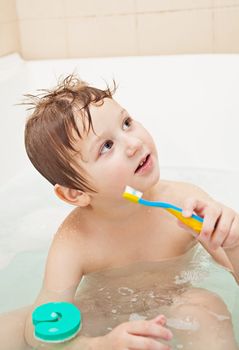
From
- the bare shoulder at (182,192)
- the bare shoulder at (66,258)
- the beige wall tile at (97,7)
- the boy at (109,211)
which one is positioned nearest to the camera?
the boy at (109,211)

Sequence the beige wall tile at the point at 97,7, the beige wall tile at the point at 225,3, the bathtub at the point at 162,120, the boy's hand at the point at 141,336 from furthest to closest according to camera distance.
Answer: the beige wall tile at the point at 97,7 < the beige wall tile at the point at 225,3 < the bathtub at the point at 162,120 < the boy's hand at the point at 141,336

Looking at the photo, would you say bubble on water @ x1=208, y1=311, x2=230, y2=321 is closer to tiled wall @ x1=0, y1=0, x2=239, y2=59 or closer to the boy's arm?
the boy's arm

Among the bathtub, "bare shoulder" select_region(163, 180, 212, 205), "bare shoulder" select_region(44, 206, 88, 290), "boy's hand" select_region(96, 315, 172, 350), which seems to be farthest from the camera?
the bathtub

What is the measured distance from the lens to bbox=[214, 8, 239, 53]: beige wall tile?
5.65 feet

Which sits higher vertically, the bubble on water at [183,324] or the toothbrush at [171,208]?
the toothbrush at [171,208]

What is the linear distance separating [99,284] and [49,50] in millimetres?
1173

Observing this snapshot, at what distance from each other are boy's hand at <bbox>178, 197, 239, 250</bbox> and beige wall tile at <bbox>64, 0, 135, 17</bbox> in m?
1.14

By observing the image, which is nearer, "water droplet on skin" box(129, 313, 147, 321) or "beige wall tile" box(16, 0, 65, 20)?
"water droplet on skin" box(129, 313, 147, 321)

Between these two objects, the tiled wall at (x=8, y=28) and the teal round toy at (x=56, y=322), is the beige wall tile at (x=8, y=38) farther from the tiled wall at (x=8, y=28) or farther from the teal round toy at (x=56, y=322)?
the teal round toy at (x=56, y=322)

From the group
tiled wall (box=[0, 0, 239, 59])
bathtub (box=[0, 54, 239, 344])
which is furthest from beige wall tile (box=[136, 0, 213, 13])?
bathtub (box=[0, 54, 239, 344])

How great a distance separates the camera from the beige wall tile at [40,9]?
1940mm

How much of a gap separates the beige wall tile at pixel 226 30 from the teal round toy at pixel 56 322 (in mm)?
1130

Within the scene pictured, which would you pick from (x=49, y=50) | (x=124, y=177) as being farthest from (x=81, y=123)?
(x=49, y=50)

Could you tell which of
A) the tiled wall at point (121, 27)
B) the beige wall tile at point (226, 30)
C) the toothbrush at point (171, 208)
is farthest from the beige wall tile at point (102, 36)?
the toothbrush at point (171, 208)
